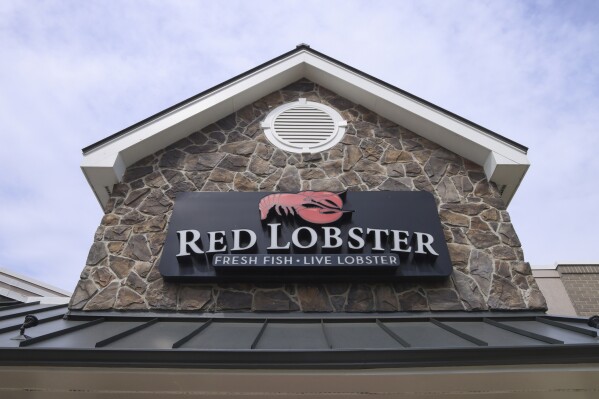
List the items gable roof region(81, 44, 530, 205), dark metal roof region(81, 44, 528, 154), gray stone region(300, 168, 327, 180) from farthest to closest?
1. gray stone region(300, 168, 327, 180)
2. dark metal roof region(81, 44, 528, 154)
3. gable roof region(81, 44, 530, 205)

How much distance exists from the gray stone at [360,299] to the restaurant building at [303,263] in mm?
22

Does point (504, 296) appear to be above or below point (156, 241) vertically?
below

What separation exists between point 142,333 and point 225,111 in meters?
4.77

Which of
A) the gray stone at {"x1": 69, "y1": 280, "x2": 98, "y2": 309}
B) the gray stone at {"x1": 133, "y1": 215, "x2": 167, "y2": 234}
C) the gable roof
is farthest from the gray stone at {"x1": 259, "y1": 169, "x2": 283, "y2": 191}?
the gray stone at {"x1": 69, "y1": 280, "x2": 98, "y2": 309}

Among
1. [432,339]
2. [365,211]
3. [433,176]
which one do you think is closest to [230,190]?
[365,211]

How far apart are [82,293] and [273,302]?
282 cm

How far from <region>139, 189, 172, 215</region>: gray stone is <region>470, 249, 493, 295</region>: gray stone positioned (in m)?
5.08

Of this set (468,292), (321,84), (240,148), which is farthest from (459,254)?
(321,84)

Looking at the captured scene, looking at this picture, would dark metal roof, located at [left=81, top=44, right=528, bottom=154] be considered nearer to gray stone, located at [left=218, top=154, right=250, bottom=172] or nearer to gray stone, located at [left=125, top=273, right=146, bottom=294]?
gray stone, located at [left=218, top=154, right=250, bottom=172]

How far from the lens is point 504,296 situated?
20.7ft

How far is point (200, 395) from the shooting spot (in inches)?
164

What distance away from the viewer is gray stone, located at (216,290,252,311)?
6.15 m

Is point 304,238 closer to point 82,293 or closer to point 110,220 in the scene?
point 110,220

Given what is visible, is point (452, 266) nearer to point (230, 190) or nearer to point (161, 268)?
point (230, 190)
